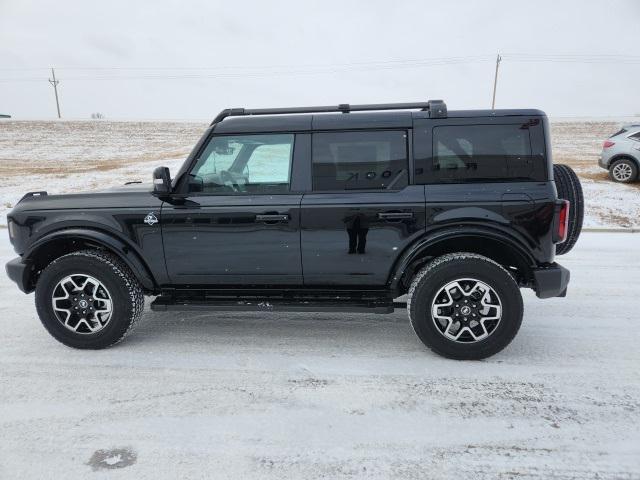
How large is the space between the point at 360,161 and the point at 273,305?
1.33m

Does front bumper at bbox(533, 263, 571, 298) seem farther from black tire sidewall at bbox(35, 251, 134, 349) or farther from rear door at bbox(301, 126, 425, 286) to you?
black tire sidewall at bbox(35, 251, 134, 349)

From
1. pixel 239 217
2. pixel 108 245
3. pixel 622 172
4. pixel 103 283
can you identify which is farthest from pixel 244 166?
pixel 622 172

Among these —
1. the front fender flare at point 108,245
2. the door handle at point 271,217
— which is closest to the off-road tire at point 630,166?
the door handle at point 271,217

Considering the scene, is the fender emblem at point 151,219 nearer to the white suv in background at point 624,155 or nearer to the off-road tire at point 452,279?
the off-road tire at point 452,279

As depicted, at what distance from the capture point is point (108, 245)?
12.1ft

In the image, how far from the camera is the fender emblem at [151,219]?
3.66 m

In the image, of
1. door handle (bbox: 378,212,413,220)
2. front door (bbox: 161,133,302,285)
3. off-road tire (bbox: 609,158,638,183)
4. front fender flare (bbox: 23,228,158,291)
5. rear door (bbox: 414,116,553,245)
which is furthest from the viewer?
off-road tire (bbox: 609,158,638,183)

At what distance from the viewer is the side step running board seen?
354cm

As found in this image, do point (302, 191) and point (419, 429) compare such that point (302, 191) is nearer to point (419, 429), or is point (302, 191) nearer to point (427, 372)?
point (427, 372)

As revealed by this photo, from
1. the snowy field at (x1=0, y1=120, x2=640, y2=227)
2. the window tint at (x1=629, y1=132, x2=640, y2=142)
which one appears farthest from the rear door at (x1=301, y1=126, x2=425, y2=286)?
the window tint at (x1=629, y1=132, x2=640, y2=142)

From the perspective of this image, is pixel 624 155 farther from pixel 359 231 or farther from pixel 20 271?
pixel 20 271

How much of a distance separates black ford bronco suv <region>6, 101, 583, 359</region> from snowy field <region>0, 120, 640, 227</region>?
659 centimetres

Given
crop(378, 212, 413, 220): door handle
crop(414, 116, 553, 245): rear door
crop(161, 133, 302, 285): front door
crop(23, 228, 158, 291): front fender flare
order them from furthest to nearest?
crop(23, 228, 158, 291): front fender flare, crop(161, 133, 302, 285): front door, crop(378, 212, 413, 220): door handle, crop(414, 116, 553, 245): rear door

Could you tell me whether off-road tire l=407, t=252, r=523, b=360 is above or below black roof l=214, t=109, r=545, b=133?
below
